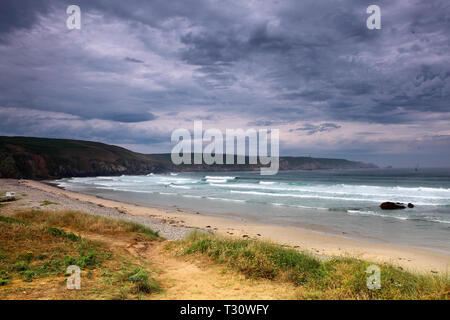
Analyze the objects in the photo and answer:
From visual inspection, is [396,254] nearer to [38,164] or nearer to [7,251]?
[7,251]

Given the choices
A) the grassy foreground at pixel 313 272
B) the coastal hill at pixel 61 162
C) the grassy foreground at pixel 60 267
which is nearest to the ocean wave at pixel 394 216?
the grassy foreground at pixel 313 272

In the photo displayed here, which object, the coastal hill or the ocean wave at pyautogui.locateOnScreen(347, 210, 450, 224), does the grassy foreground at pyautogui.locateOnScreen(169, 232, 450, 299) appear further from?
the coastal hill

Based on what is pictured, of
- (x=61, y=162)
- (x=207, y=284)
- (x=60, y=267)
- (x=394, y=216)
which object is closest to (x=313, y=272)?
(x=207, y=284)

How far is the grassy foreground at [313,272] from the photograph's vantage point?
523 centimetres

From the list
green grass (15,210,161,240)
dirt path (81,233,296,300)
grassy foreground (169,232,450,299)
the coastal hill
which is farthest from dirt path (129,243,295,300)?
the coastal hill

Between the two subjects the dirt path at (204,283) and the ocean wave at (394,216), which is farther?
the ocean wave at (394,216)

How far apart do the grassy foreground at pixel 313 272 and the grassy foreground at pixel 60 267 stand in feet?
6.76

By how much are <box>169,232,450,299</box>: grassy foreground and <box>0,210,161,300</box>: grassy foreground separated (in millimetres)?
2060

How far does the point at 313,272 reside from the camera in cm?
695

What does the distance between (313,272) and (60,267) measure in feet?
20.3

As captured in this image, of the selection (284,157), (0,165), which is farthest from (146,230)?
(284,157)

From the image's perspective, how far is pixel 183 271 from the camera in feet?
23.9

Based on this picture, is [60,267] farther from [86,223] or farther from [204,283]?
A: [86,223]

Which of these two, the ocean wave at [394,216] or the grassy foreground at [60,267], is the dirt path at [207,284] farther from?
the ocean wave at [394,216]
